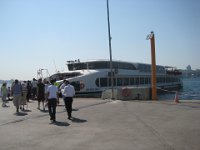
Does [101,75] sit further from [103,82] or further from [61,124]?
[61,124]

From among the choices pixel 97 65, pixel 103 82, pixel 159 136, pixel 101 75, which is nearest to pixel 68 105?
pixel 159 136

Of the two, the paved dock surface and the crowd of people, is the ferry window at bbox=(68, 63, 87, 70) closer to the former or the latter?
the crowd of people

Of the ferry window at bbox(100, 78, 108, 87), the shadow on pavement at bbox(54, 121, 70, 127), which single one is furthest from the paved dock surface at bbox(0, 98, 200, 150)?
the ferry window at bbox(100, 78, 108, 87)

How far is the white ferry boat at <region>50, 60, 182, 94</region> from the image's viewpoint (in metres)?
31.0

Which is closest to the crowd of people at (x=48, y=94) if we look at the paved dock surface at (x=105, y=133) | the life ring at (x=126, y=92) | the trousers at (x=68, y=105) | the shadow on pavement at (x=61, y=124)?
the trousers at (x=68, y=105)

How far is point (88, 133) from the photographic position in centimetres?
899

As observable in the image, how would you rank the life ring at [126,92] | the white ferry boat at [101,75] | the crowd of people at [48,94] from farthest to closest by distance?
the white ferry boat at [101,75] < the life ring at [126,92] < the crowd of people at [48,94]

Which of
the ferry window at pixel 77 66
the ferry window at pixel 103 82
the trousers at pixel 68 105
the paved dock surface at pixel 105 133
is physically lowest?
the paved dock surface at pixel 105 133

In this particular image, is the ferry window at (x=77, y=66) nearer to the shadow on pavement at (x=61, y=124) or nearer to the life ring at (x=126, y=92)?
the life ring at (x=126, y=92)

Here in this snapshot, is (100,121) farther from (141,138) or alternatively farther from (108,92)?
(108,92)

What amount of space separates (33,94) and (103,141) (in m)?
17.4

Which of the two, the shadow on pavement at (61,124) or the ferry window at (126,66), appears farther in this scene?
the ferry window at (126,66)

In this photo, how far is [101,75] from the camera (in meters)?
32.5

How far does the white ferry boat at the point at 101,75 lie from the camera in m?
31.0
